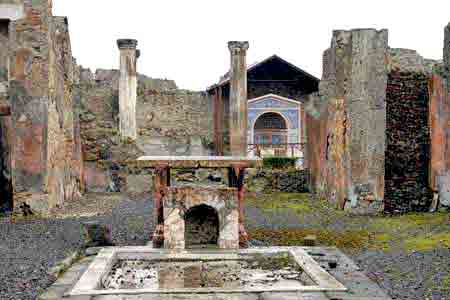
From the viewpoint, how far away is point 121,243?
8.48 metres

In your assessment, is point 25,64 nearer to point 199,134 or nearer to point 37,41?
point 37,41

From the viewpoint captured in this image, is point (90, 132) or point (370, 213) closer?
point (370, 213)

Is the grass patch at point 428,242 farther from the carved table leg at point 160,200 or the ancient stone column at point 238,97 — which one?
the ancient stone column at point 238,97

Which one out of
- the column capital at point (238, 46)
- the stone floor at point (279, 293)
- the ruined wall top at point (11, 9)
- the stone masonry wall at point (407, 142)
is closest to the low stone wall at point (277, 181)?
the stone masonry wall at point (407, 142)

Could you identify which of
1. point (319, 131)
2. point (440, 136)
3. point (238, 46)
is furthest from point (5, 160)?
point (238, 46)

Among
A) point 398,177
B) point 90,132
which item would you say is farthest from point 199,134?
point 398,177

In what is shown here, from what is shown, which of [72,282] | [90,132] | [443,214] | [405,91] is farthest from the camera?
[90,132]

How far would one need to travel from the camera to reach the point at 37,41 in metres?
11.8

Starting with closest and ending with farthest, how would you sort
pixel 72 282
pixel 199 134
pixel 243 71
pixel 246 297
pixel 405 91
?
1. pixel 246 297
2. pixel 72 282
3. pixel 405 91
4. pixel 243 71
5. pixel 199 134

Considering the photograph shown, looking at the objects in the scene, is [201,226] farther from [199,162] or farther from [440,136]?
[440,136]

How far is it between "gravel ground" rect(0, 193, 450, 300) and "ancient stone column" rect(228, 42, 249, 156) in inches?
332

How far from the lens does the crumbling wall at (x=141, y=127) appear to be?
1714 centimetres

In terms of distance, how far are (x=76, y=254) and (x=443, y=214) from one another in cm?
701

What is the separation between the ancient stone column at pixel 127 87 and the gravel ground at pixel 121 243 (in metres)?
8.32
